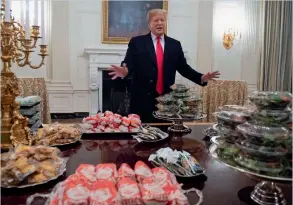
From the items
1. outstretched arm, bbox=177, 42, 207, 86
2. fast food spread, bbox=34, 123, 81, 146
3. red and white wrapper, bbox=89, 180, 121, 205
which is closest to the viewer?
red and white wrapper, bbox=89, 180, 121, 205

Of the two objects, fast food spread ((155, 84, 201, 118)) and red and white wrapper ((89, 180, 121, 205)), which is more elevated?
fast food spread ((155, 84, 201, 118))

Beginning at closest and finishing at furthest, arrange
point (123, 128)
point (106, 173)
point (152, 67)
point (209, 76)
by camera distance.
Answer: point (106, 173) < point (123, 128) < point (209, 76) < point (152, 67)

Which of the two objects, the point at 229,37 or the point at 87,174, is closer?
the point at 87,174

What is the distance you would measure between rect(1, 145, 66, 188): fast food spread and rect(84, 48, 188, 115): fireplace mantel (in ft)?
14.3

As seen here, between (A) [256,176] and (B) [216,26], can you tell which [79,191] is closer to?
(A) [256,176]

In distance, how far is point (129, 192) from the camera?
0.60 m

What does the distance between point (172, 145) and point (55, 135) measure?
436mm

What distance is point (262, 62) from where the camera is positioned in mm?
5371

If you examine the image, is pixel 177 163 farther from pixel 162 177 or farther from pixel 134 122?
pixel 134 122

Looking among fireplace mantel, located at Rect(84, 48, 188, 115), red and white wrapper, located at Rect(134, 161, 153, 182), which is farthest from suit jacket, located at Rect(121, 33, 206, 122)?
fireplace mantel, located at Rect(84, 48, 188, 115)

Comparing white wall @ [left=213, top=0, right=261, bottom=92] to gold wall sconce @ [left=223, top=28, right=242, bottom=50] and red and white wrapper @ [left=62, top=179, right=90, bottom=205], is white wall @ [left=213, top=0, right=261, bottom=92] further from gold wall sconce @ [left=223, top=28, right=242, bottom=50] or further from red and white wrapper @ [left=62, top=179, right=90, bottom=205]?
red and white wrapper @ [left=62, top=179, right=90, bottom=205]

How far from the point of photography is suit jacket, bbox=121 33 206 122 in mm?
2145

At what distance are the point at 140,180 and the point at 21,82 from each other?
2.44 meters

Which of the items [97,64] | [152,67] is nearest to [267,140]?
[152,67]
